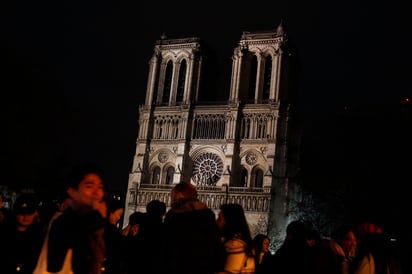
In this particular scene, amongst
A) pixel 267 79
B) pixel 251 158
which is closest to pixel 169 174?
pixel 251 158

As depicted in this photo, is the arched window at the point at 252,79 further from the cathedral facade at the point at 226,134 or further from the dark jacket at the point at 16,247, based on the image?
the dark jacket at the point at 16,247

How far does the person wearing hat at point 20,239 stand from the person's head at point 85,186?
133cm

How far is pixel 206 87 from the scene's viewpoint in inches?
1937

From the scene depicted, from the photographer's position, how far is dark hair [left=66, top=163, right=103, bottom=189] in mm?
3962

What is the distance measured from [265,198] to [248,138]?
17.5 feet

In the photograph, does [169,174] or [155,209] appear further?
[169,174]

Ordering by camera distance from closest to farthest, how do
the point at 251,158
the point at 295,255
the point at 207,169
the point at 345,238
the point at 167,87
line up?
the point at 295,255 < the point at 345,238 < the point at 251,158 < the point at 207,169 < the point at 167,87

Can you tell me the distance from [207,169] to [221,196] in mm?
3325

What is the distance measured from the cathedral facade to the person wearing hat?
34231 millimetres

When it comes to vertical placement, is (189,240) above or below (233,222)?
below

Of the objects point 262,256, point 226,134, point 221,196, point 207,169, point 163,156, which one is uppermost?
point 226,134

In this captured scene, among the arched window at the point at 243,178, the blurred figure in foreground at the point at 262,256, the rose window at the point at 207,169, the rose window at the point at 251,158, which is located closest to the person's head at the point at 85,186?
the blurred figure in foreground at the point at 262,256

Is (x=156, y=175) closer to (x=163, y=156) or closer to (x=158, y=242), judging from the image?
(x=163, y=156)

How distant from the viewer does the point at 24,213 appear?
553cm
